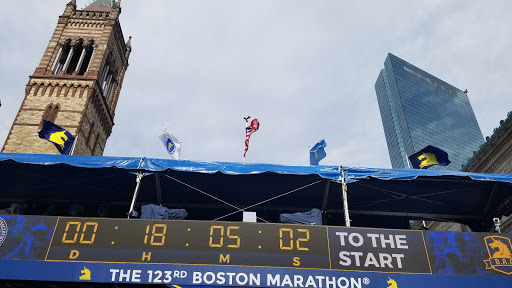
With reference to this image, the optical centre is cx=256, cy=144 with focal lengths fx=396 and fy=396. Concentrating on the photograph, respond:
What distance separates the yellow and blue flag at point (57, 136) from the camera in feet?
63.4

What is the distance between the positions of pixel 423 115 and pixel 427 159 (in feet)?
345

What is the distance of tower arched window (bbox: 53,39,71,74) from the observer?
3303cm

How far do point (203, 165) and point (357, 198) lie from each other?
20.4 feet

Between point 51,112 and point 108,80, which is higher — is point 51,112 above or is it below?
below

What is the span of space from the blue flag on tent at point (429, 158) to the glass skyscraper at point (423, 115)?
94070 millimetres

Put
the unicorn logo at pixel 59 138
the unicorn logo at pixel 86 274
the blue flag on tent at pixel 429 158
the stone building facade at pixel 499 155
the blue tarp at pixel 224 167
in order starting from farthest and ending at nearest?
the unicorn logo at pixel 59 138 < the stone building facade at pixel 499 155 < the blue flag on tent at pixel 429 158 < the blue tarp at pixel 224 167 < the unicorn logo at pixel 86 274

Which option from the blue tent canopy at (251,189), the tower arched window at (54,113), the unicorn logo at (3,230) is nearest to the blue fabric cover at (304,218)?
the blue tent canopy at (251,189)

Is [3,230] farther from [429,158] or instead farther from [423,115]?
[423,115]

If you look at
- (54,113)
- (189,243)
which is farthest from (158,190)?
(54,113)

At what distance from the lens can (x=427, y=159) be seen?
17.4 meters

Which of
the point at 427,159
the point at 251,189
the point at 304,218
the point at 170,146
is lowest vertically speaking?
the point at 304,218

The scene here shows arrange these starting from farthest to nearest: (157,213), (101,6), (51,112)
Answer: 1. (101,6)
2. (51,112)
3. (157,213)

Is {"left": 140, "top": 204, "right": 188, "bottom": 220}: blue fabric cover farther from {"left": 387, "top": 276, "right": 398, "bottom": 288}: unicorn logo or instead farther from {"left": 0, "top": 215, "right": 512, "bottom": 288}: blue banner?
{"left": 387, "top": 276, "right": 398, "bottom": 288}: unicorn logo

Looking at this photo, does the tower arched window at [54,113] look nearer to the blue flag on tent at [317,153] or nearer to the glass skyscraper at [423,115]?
the blue flag on tent at [317,153]
